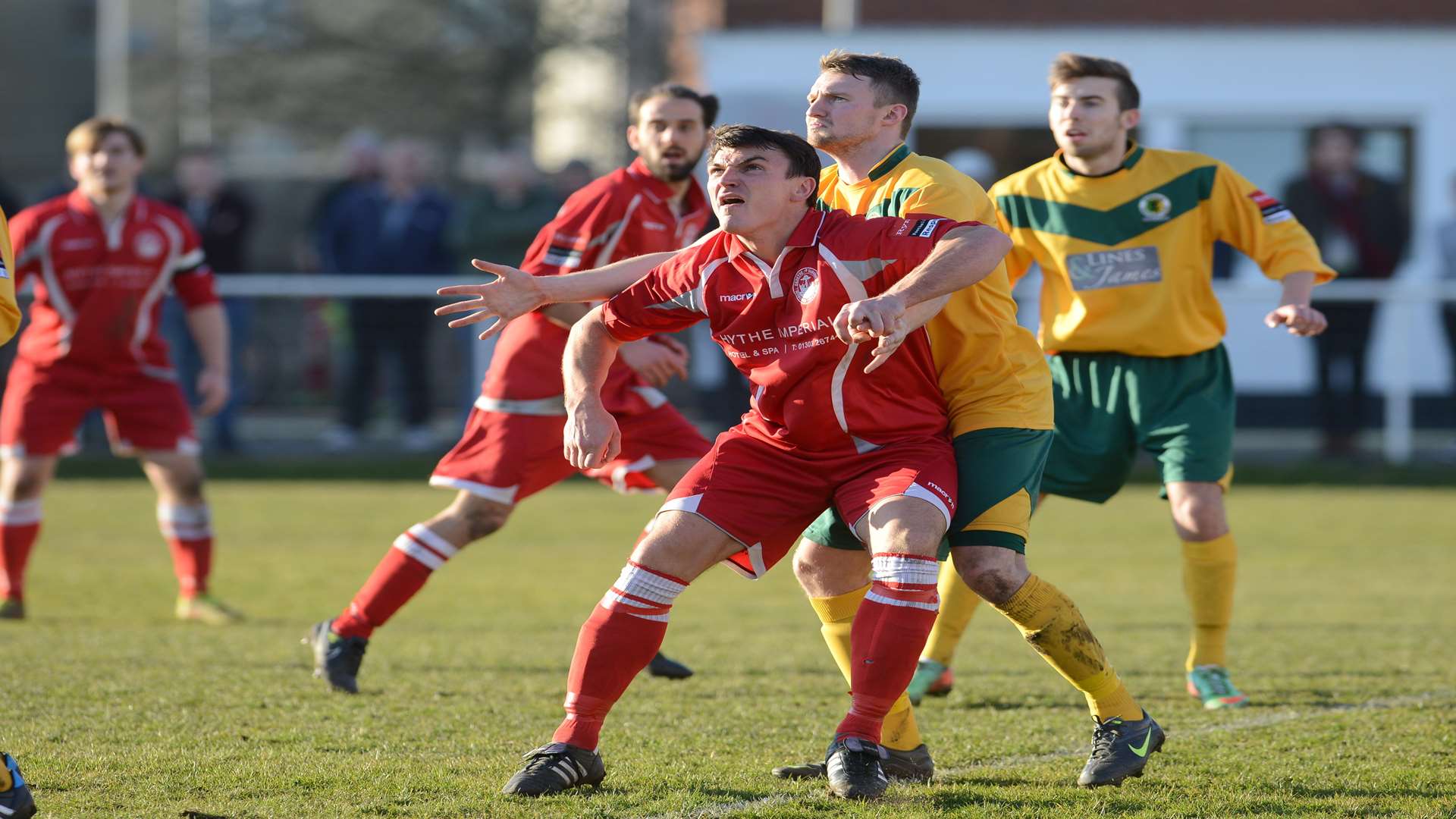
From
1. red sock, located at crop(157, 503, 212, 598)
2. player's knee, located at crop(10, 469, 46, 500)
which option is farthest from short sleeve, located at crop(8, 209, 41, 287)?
red sock, located at crop(157, 503, 212, 598)

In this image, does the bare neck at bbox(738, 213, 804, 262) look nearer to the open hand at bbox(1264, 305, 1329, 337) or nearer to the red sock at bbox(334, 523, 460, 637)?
the open hand at bbox(1264, 305, 1329, 337)

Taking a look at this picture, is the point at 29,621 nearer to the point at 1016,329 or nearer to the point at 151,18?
the point at 1016,329

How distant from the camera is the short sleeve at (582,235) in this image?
628 centimetres

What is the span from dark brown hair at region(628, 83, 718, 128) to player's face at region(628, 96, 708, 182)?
0.03 metres

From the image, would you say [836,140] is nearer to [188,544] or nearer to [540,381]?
[540,381]

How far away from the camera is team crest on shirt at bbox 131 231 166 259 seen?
809cm

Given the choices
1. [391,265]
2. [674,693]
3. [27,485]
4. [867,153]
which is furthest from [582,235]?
[391,265]

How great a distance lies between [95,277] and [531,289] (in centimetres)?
395

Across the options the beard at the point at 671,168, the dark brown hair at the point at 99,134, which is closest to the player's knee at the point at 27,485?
the dark brown hair at the point at 99,134

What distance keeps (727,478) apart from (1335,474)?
35.5 feet

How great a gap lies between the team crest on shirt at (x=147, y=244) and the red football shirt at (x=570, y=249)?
2404 millimetres

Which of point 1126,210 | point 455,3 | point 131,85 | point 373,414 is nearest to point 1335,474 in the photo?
point 373,414

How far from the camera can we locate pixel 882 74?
16.4 feet

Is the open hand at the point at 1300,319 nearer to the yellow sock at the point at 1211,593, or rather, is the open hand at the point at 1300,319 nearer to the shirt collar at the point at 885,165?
the yellow sock at the point at 1211,593
